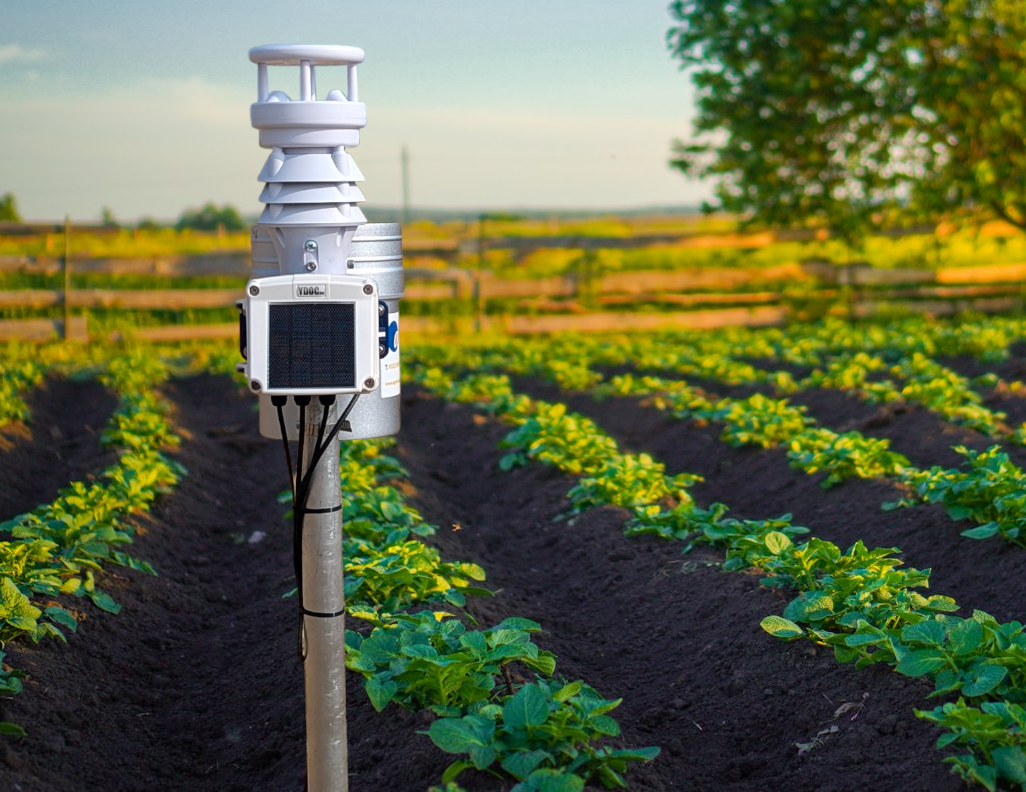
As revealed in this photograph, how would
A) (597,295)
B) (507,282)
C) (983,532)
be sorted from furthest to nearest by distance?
(597,295), (507,282), (983,532)

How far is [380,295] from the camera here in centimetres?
285

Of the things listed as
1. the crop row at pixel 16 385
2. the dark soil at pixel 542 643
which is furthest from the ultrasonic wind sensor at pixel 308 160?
the crop row at pixel 16 385

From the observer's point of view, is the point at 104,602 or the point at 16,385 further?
the point at 16,385

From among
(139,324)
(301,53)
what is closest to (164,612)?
(301,53)

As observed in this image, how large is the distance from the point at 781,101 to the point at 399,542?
1288cm

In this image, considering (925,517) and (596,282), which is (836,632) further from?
(596,282)

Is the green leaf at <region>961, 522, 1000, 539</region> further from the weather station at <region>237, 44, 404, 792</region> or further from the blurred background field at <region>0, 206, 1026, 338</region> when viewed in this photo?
the blurred background field at <region>0, 206, 1026, 338</region>

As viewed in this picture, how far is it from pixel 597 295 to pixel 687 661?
1329cm

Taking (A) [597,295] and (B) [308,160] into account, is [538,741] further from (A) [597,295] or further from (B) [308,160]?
(A) [597,295]

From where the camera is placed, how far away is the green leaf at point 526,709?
10.1ft

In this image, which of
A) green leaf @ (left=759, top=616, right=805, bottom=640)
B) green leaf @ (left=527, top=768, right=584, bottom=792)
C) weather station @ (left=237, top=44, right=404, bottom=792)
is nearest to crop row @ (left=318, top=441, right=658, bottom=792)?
green leaf @ (left=527, top=768, right=584, bottom=792)

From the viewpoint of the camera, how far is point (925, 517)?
19.3 feet

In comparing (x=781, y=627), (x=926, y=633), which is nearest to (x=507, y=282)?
(x=781, y=627)

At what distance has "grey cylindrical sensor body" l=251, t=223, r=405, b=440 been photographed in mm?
2846
